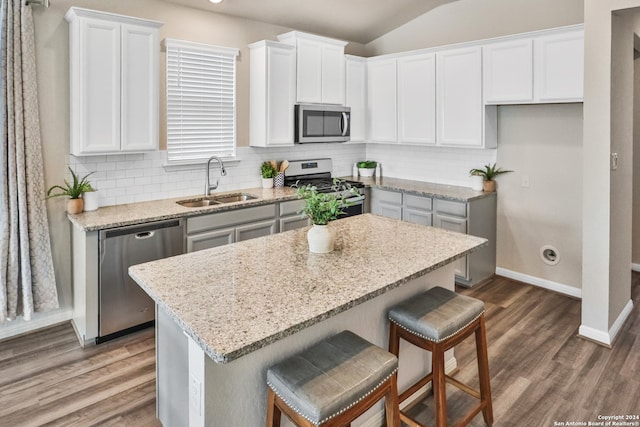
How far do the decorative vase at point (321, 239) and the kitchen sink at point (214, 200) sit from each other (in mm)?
2077

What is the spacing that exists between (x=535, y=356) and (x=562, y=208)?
1821 mm

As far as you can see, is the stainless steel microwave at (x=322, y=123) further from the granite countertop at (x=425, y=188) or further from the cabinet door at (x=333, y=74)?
the granite countertop at (x=425, y=188)

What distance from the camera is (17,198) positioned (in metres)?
3.21

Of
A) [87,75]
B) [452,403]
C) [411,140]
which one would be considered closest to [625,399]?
[452,403]

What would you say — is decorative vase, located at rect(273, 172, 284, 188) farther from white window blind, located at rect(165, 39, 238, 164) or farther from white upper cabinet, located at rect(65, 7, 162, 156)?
white upper cabinet, located at rect(65, 7, 162, 156)

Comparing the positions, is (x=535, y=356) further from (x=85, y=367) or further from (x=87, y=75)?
(x=87, y=75)

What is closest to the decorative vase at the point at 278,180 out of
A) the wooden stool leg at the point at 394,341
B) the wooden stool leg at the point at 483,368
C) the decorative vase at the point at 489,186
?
the decorative vase at the point at 489,186

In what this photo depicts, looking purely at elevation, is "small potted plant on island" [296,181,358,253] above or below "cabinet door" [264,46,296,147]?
below

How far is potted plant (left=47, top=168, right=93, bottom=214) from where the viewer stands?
342 cm

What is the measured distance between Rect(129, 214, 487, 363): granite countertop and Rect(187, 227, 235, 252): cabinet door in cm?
120

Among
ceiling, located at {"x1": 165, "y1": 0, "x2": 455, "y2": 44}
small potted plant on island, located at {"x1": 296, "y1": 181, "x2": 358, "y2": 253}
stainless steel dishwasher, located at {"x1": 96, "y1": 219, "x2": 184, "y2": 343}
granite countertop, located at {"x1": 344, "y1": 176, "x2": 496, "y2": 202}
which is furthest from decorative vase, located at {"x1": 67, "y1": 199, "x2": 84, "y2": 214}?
granite countertop, located at {"x1": 344, "y1": 176, "x2": 496, "y2": 202}

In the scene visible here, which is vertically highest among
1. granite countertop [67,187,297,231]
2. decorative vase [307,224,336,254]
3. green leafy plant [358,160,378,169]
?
green leafy plant [358,160,378,169]

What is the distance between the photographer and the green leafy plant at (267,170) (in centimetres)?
476

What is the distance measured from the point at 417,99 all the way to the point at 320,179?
1.46 m
